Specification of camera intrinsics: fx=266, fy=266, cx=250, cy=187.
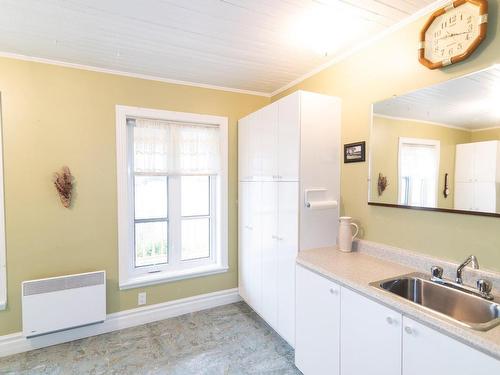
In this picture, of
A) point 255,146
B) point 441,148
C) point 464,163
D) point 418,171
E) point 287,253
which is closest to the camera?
point 464,163

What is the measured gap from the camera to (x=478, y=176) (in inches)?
57.0

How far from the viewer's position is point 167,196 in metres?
2.94

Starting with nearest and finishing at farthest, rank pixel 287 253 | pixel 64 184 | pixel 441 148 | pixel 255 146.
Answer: pixel 441 148
pixel 287 253
pixel 64 184
pixel 255 146

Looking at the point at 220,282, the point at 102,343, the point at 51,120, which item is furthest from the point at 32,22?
the point at 220,282

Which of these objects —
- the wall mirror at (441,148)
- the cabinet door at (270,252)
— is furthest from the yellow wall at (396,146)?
the cabinet door at (270,252)

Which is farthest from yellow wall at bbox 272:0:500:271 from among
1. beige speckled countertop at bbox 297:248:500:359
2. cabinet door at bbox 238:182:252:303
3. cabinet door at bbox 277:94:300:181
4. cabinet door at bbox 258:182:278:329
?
cabinet door at bbox 238:182:252:303

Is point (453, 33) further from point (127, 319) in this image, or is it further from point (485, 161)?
point (127, 319)

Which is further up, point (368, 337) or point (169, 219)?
point (169, 219)

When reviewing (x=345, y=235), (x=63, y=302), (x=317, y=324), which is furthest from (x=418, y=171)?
(x=63, y=302)

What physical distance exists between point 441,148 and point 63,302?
10.3 ft

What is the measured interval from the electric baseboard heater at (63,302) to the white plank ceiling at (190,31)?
1.95 meters

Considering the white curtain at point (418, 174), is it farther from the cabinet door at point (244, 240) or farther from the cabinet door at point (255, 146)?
the cabinet door at point (244, 240)

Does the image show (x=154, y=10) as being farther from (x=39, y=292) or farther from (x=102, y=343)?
(x=102, y=343)

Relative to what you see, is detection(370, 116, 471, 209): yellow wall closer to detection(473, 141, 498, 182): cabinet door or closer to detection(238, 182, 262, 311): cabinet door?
detection(473, 141, 498, 182): cabinet door
